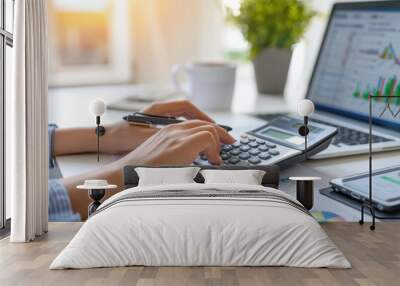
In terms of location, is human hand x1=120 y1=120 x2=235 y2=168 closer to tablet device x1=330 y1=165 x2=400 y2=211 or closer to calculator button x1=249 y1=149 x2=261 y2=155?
calculator button x1=249 y1=149 x2=261 y2=155

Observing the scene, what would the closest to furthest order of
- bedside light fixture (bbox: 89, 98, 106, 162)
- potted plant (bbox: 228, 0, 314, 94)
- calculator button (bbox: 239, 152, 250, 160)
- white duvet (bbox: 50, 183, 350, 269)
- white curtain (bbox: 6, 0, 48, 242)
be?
white duvet (bbox: 50, 183, 350, 269) < white curtain (bbox: 6, 0, 48, 242) < calculator button (bbox: 239, 152, 250, 160) < bedside light fixture (bbox: 89, 98, 106, 162) < potted plant (bbox: 228, 0, 314, 94)

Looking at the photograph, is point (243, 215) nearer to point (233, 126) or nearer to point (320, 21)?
point (233, 126)

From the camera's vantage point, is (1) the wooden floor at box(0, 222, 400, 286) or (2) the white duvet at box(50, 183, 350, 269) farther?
(2) the white duvet at box(50, 183, 350, 269)

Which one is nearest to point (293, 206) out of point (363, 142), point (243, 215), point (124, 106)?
point (243, 215)

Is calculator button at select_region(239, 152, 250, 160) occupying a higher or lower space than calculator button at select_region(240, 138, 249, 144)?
lower

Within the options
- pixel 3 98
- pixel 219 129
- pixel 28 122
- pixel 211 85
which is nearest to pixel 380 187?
pixel 219 129

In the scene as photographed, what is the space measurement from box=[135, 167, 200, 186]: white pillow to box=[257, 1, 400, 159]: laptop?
0.45 metres

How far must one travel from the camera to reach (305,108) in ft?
11.8

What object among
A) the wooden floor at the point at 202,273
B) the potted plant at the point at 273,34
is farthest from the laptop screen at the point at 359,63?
the wooden floor at the point at 202,273

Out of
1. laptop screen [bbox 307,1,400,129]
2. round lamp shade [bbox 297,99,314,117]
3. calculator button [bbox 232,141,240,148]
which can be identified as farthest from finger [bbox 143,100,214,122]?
laptop screen [bbox 307,1,400,129]

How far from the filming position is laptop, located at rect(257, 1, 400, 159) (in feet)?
11.0

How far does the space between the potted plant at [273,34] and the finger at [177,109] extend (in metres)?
0.44

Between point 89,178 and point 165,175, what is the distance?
344mm

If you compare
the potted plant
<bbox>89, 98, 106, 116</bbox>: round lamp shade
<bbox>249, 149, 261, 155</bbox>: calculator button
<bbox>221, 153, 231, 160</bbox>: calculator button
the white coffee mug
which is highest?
the potted plant
